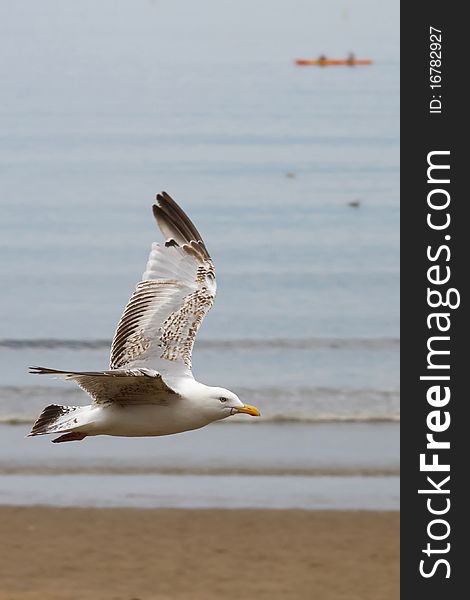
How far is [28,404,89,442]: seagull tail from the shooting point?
884 centimetres

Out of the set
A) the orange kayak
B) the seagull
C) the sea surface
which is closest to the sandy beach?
→ the sea surface

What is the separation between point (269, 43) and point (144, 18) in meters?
33.1

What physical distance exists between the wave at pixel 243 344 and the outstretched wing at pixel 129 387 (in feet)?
35.1

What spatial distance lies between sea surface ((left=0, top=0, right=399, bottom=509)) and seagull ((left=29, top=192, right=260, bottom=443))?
310 centimetres

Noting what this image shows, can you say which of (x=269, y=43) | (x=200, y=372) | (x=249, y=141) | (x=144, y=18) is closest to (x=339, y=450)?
(x=200, y=372)

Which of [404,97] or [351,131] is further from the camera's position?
[351,131]

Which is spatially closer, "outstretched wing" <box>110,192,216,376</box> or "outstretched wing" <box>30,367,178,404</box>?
"outstretched wing" <box>30,367,178,404</box>

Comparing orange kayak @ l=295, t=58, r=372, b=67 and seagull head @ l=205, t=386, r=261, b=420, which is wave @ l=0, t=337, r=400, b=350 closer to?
seagull head @ l=205, t=386, r=261, b=420

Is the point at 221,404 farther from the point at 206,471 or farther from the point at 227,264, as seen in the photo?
the point at 227,264

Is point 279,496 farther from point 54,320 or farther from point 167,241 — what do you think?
Result: point 54,320

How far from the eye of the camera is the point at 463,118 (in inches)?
749

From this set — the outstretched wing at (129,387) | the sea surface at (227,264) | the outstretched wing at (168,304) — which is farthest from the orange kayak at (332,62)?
the outstretched wing at (129,387)

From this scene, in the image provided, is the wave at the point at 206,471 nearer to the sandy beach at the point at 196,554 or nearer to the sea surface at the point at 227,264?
the sea surface at the point at 227,264

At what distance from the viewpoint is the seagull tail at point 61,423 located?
8844mm
